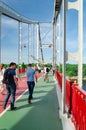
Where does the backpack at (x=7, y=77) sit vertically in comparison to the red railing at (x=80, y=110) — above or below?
above

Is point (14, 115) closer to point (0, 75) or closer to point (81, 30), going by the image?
point (81, 30)

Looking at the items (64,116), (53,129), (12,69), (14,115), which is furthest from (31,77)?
(53,129)

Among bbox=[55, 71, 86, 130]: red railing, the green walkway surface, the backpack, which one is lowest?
the green walkway surface

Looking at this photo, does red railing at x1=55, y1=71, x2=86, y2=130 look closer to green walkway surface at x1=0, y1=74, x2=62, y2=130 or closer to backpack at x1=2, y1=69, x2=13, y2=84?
green walkway surface at x1=0, y1=74, x2=62, y2=130

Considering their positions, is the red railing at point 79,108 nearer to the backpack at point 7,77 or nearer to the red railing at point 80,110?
the red railing at point 80,110

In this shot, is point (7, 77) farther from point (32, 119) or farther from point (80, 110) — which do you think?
point (80, 110)

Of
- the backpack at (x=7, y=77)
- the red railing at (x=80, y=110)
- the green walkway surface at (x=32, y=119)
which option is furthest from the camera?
the backpack at (x=7, y=77)

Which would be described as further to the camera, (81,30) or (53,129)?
(81,30)

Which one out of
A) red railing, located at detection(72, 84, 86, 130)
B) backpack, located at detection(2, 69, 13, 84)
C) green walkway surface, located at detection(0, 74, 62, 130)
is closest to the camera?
red railing, located at detection(72, 84, 86, 130)

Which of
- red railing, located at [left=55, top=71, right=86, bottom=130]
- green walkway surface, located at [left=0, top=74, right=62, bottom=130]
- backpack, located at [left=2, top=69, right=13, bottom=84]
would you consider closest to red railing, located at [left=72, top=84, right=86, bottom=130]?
red railing, located at [left=55, top=71, right=86, bottom=130]

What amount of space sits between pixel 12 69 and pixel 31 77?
7.68ft

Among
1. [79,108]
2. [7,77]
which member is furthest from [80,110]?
[7,77]

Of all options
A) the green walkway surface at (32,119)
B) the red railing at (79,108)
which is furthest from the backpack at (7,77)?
the red railing at (79,108)

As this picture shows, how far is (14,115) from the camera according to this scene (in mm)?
11688
